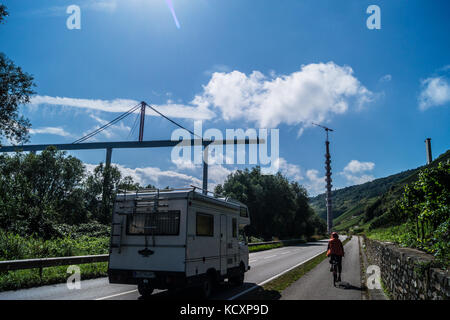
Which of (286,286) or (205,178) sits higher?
(205,178)

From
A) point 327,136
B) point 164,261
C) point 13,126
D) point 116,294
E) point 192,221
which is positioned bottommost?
point 116,294

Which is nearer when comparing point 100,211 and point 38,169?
point 38,169

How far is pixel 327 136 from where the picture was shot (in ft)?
525

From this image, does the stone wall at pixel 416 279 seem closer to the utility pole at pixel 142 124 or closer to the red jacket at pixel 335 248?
the red jacket at pixel 335 248

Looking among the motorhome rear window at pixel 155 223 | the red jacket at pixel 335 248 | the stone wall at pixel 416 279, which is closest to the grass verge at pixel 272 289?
the red jacket at pixel 335 248

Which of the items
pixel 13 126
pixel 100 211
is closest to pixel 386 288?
pixel 13 126

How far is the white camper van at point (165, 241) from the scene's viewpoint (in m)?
8.05

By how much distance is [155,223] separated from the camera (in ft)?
27.9

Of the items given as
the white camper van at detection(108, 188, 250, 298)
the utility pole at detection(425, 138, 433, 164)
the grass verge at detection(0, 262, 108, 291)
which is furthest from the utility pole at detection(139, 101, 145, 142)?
the white camper van at detection(108, 188, 250, 298)

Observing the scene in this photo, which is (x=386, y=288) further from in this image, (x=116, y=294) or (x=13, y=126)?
(x=13, y=126)

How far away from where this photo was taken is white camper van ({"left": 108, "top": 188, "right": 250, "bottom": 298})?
805 centimetres

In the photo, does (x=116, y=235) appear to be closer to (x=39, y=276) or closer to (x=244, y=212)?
(x=39, y=276)
